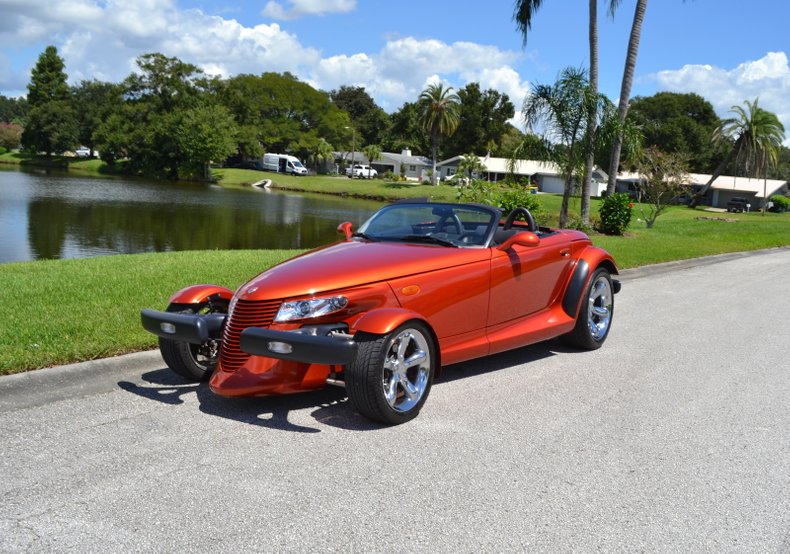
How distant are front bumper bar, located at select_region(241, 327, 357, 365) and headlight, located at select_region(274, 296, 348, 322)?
0.94 feet

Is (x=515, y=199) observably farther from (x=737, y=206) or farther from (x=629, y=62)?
(x=737, y=206)

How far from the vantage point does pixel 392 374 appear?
186 inches

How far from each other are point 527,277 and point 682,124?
8867 centimetres

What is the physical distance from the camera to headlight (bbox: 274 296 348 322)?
4.69 m

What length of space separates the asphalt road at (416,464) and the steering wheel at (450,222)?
123cm

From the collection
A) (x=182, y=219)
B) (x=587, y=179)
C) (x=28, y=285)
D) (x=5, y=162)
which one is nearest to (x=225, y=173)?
(x=5, y=162)

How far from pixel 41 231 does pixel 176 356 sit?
790 inches

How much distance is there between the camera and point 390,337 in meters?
4.56

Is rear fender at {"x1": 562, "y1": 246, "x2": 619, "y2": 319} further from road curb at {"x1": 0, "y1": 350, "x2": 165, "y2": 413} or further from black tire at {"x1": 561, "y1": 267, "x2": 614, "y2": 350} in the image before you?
road curb at {"x1": 0, "y1": 350, "x2": 165, "y2": 413}

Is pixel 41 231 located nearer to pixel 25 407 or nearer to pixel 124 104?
pixel 25 407

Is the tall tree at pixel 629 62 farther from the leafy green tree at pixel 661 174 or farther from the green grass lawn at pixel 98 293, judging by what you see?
the leafy green tree at pixel 661 174

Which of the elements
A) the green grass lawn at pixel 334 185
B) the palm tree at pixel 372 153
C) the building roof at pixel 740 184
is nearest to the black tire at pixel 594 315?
the green grass lawn at pixel 334 185

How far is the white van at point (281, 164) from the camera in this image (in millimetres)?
90700

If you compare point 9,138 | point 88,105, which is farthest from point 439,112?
point 9,138
